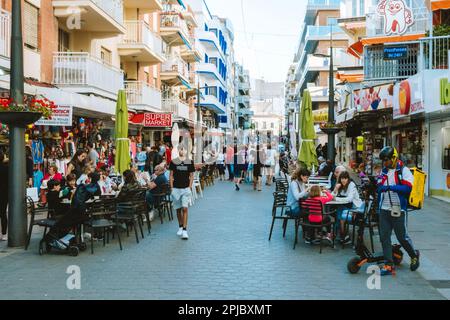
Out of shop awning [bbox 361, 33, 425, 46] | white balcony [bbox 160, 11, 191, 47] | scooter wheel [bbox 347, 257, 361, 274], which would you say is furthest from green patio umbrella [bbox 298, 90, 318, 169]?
white balcony [bbox 160, 11, 191, 47]

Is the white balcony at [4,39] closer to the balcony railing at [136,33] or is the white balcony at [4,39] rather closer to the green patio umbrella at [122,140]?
the green patio umbrella at [122,140]

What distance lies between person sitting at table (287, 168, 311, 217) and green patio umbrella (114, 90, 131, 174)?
5.42 metres

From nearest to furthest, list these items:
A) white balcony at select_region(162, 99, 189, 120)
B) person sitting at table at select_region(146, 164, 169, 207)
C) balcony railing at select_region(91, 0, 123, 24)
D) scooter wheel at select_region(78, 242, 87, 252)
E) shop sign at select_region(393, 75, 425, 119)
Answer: scooter wheel at select_region(78, 242, 87, 252)
person sitting at table at select_region(146, 164, 169, 207)
shop sign at select_region(393, 75, 425, 119)
balcony railing at select_region(91, 0, 123, 24)
white balcony at select_region(162, 99, 189, 120)

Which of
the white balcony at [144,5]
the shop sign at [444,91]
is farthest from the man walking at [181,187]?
the white balcony at [144,5]

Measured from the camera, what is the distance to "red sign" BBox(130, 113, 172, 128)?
24.0 metres

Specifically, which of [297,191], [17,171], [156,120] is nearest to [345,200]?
[297,191]

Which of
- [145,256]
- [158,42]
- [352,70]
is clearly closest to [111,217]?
[145,256]

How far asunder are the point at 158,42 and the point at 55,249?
22.5m

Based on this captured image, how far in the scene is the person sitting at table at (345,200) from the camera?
987 centimetres

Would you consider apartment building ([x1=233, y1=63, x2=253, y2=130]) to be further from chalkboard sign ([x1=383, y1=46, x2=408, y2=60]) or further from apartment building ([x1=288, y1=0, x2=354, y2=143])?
chalkboard sign ([x1=383, y1=46, x2=408, y2=60])

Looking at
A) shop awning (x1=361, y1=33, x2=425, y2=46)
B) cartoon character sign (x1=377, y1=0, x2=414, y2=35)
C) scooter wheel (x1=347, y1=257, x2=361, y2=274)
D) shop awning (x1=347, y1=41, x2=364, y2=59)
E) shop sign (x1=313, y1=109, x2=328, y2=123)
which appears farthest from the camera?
shop sign (x1=313, y1=109, x2=328, y2=123)

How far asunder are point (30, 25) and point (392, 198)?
13.5 m

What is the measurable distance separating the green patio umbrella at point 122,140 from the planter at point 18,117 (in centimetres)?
487
